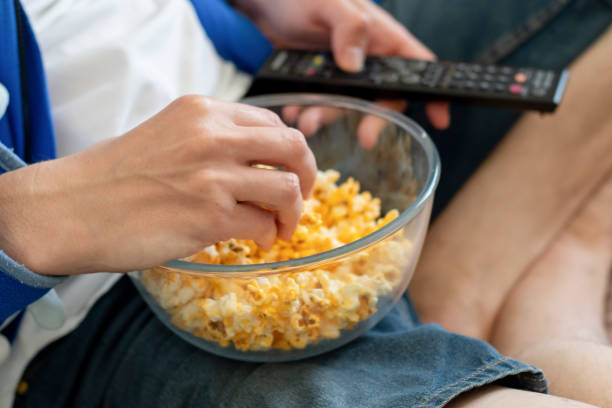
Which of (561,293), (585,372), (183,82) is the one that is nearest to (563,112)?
(561,293)

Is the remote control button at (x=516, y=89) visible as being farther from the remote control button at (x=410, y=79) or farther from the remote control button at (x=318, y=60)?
the remote control button at (x=318, y=60)

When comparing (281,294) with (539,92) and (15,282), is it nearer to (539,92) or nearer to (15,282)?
(15,282)

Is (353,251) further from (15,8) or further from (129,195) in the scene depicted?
(15,8)

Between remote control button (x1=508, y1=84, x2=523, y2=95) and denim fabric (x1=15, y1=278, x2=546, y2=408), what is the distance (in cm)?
30

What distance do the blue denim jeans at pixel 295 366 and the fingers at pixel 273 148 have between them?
19 centimetres

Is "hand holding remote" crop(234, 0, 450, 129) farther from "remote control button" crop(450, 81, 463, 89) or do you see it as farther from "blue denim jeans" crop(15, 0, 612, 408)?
"blue denim jeans" crop(15, 0, 612, 408)

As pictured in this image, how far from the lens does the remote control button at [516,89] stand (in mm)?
689

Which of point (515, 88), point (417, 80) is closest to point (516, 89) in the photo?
point (515, 88)

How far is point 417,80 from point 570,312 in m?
0.35

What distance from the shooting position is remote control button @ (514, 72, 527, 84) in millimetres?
707

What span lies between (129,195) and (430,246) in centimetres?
52

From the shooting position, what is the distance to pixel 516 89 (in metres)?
0.69

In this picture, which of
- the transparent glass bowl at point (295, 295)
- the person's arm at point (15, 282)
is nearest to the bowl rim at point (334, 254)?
the transparent glass bowl at point (295, 295)

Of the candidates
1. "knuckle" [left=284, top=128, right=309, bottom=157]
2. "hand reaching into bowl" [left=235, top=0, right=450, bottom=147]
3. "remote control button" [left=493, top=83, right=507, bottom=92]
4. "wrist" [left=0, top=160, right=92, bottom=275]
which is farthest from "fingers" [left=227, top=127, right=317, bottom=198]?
"remote control button" [left=493, top=83, right=507, bottom=92]
